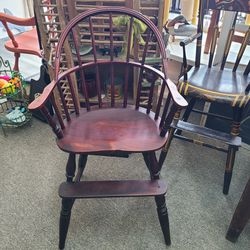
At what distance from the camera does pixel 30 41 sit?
225 centimetres

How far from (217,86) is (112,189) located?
774mm

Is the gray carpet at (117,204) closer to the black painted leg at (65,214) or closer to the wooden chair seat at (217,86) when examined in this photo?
the black painted leg at (65,214)

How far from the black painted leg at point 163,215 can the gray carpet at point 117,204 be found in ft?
0.21

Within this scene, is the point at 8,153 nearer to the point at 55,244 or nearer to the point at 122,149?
the point at 55,244

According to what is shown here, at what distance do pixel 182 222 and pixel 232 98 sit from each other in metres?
0.70

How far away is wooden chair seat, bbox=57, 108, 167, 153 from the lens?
3.45 ft

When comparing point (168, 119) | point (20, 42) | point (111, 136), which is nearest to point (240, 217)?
point (168, 119)

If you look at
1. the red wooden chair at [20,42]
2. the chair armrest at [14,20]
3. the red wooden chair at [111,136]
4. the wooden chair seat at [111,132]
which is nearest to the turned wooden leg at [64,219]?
the red wooden chair at [111,136]

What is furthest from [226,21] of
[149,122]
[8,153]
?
[8,153]

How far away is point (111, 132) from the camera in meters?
1.15

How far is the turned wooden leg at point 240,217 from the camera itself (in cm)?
110

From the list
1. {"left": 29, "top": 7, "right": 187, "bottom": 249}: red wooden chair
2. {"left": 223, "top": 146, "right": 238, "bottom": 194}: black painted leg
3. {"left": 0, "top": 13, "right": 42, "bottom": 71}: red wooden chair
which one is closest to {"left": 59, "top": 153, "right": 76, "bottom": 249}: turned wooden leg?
{"left": 29, "top": 7, "right": 187, "bottom": 249}: red wooden chair

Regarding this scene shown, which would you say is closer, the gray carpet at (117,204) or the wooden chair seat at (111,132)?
the wooden chair seat at (111,132)

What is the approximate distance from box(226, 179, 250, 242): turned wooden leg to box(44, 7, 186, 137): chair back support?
46 cm
